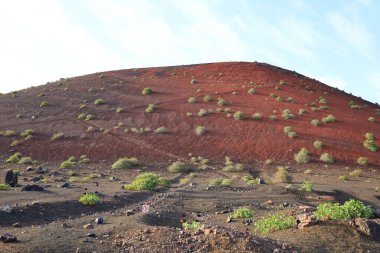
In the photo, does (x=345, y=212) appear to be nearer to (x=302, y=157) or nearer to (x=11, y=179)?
(x=11, y=179)

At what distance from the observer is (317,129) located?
105 ft

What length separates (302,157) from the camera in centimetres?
2670

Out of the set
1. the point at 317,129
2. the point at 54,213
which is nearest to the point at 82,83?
the point at 317,129

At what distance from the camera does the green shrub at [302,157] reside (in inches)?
1049

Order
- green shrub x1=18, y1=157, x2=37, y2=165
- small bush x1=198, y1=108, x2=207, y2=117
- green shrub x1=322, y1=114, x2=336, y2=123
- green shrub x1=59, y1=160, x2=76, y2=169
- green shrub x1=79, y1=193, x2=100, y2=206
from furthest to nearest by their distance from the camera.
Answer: small bush x1=198, y1=108, x2=207, y2=117, green shrub x1=322, y1=114, x2=336, y2=123, green shrub x1=18, y1=157, x2=37, y2=165, green shrub x1=59, y1=160, x2=76, y2=169, green shrub x1=79, y1=193, x2=100, y2=206

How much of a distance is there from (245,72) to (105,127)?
21293 millimetres

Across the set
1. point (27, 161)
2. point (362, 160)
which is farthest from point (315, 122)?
point (27, 161)

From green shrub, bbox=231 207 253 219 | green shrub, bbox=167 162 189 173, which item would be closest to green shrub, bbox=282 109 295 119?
green shrub, bbox=167 162 189 173

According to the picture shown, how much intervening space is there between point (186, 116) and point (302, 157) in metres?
11.8

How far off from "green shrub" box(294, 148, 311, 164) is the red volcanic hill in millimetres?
565

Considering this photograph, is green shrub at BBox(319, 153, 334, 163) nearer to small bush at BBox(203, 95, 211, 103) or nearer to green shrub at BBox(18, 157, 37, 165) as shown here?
small bush at BBox(203, 95, 211, 103)

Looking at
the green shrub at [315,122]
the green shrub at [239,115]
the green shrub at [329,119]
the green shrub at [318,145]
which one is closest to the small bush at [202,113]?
the green shrub at [239,115]

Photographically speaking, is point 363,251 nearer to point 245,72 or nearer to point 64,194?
point 64,194

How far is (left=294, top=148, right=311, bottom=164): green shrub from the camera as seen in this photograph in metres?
26.6
